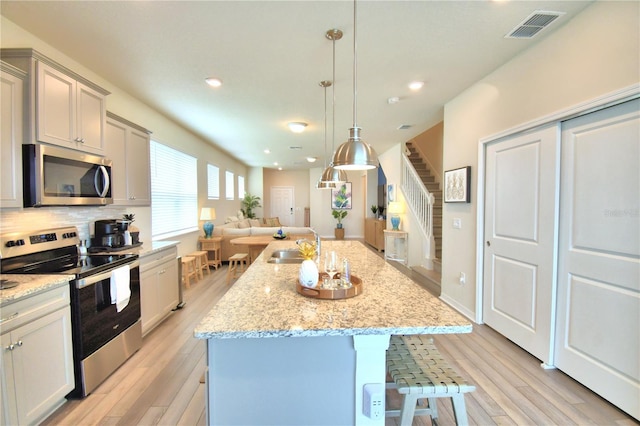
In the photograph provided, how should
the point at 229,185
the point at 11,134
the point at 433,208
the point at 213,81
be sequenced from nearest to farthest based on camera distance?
1. the point at 11,134
2. the point at 213,81
3. the point at 433,208
4. the point at 229,185

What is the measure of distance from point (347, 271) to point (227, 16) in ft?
6.44

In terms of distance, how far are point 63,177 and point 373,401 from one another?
266cm

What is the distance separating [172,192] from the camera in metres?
4.74

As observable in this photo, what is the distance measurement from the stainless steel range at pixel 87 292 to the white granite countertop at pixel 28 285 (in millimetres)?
84

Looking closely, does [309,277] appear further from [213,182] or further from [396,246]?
[213,182]

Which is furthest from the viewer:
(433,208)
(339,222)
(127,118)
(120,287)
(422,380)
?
(339,222)

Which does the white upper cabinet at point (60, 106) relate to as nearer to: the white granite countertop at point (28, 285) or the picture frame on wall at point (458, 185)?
the white granite countertop at point (28, 285)

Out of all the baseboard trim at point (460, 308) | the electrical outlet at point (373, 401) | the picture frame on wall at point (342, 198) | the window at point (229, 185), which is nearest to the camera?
the electrical outlet at point (373, 401)

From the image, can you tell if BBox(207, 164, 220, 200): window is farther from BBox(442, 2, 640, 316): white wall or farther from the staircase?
BBox(442, 2, 640, 316): white wall

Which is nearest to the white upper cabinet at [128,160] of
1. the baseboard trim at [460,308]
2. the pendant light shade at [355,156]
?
the pendant light shade at [355,156]

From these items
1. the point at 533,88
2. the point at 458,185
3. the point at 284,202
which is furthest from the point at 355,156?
the point at 284,202

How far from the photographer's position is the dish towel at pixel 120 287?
2.21 m

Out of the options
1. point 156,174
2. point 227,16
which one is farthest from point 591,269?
point 156,174

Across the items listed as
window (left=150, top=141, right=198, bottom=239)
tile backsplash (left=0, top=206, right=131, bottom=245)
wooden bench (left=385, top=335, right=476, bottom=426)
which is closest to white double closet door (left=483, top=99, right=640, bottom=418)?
wooden bench (left=385, top=335, right=476, bottom=426)
